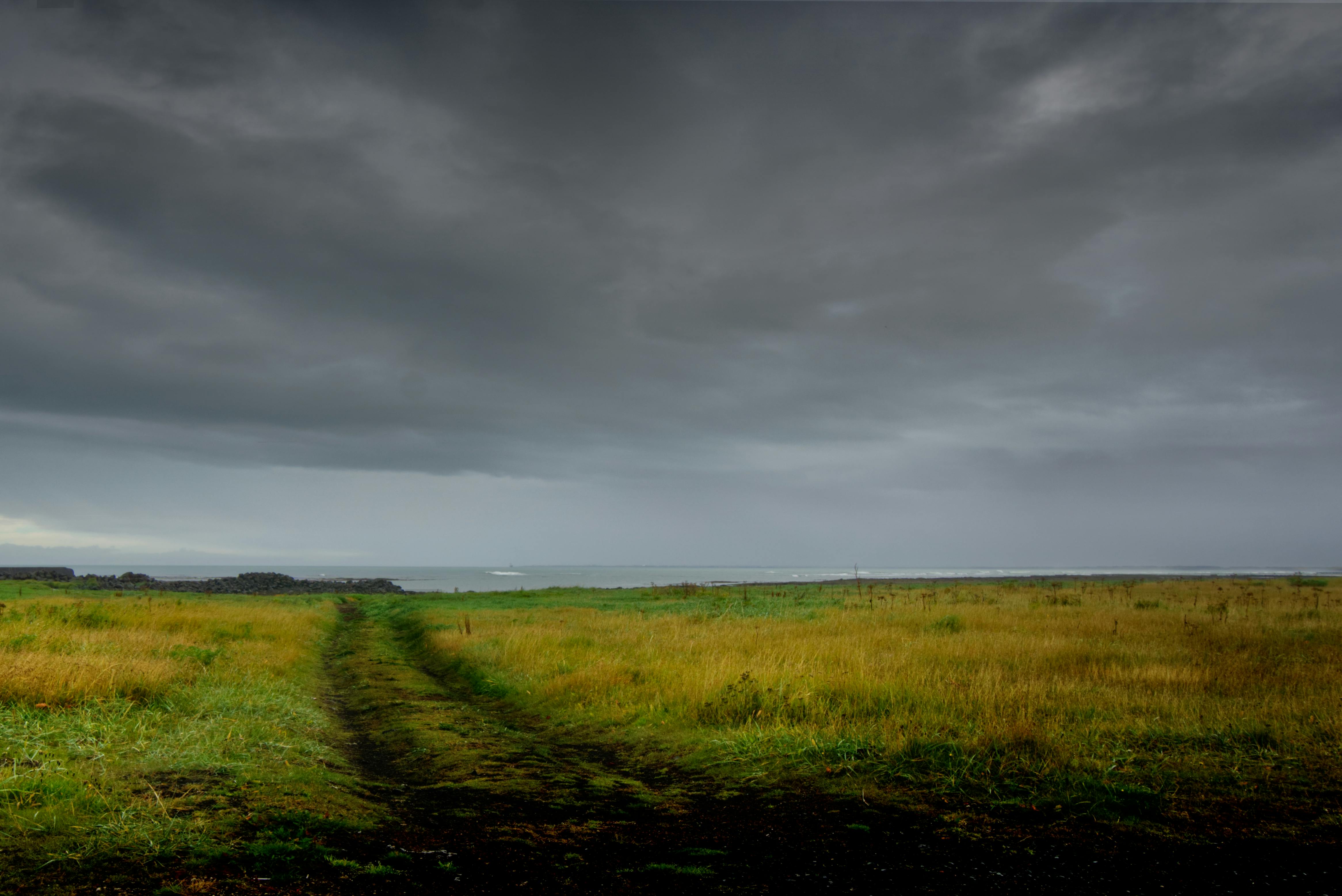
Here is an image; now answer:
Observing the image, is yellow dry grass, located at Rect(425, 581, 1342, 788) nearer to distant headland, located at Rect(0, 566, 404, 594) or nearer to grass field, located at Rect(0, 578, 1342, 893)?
grass field, located at Rect(0, 578, 1342, 893)

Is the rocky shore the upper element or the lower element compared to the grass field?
lower

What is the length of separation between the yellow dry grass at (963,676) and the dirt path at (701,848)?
2.10m

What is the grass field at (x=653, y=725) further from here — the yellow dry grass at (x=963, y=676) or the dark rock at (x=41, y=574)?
the dark rock at (x=41, y=574)

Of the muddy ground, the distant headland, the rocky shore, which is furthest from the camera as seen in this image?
the distant headland

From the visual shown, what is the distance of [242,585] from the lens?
87.1 m

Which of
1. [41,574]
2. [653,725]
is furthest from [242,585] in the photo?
[653,725]

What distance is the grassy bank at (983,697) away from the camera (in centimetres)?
815

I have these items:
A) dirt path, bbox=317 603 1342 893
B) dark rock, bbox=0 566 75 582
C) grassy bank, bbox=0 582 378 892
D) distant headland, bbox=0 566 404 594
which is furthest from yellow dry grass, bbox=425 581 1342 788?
dark rock, bbox=0 566 75 582

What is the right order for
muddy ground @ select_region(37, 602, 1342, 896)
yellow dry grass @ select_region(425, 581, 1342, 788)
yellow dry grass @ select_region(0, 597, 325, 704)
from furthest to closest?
yellow dry grass @ select_region(0, 597, 325, 704) < yellow dry grass @ select_region(425, 581, 1342, 788) < muddy ground @ select_region(37, 602, 1342, 896)

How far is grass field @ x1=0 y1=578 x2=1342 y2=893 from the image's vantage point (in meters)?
6.65

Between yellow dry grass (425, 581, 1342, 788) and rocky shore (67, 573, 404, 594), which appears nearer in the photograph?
yellow dry grass (425, 581, 1342, 788)

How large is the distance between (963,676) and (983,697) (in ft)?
7.26

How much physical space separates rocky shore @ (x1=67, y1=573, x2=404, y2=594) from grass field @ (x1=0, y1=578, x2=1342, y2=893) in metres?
55.8

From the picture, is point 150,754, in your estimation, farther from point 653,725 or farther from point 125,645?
point 125,645
